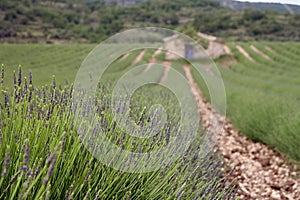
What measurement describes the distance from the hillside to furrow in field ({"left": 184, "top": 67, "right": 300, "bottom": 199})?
3107 centimetres

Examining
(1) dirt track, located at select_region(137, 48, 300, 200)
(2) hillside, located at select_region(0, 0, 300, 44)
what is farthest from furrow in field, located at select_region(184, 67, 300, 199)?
(2) hillside, located at select_region(0, 0, 300, 44)

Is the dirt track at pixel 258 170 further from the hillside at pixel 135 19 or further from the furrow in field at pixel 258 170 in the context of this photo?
the hillside at pixel 135 19

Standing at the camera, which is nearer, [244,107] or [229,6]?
[244,107]

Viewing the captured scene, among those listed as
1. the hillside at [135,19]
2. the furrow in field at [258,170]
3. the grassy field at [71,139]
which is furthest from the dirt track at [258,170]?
the hillside at [135,19]

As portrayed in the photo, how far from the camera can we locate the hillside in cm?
4028

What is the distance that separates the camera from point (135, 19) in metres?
64.0

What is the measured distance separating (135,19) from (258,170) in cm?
6085

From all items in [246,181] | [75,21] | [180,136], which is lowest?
[75,21]

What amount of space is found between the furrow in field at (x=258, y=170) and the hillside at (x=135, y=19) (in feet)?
102

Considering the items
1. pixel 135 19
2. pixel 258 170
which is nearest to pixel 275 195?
pixel 258 170

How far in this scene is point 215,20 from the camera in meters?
62.1

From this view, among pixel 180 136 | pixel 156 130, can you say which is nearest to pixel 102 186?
pixel 156 130

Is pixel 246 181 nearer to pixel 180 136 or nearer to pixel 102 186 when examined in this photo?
pixel 180 136

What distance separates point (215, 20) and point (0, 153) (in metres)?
62.8
